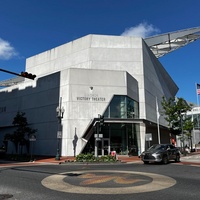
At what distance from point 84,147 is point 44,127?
6661 mm

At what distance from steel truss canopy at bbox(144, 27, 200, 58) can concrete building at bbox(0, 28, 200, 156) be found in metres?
5.73

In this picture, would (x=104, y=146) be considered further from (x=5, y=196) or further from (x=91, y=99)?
(x=5, y=196)

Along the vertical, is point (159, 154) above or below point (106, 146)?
below

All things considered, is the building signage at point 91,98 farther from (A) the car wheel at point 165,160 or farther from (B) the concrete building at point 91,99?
(A) the car wheel at point 165,160

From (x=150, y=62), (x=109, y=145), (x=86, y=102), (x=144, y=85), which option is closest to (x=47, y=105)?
(x=86, y=102)

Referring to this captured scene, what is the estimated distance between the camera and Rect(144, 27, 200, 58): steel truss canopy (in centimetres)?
4691

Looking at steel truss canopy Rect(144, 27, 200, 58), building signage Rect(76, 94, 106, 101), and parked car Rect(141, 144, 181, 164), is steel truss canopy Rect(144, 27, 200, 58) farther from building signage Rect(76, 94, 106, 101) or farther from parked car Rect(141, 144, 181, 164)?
parked car Rect(141, 144, 181, 164)

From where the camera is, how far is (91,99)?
98.9 feet

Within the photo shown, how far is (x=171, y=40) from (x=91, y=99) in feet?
91.5

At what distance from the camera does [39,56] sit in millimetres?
44625

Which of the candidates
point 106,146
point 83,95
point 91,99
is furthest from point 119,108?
point 106,146

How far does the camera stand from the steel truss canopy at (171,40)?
46.9 metres

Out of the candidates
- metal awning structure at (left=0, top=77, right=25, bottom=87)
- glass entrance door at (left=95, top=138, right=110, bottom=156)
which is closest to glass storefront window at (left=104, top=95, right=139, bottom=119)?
glass entrance door at (left=95, top=138, right=110, bottom=156)

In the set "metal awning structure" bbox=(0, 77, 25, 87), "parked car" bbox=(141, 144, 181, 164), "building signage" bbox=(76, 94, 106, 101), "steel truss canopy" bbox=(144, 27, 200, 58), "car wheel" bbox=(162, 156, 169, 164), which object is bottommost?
"car wheel" bbox=(162, 156, 169, 164)
